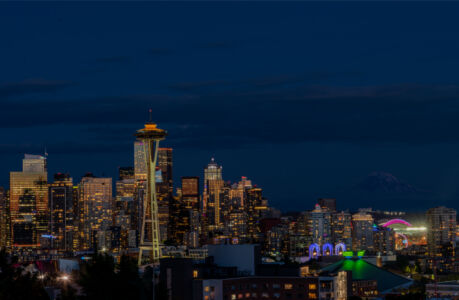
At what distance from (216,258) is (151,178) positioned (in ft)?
160

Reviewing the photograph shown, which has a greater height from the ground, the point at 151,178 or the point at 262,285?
the point at 151,178

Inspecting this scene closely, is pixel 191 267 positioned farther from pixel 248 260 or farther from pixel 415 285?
pixel 415 285

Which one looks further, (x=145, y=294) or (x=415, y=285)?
(x=415, y=285)

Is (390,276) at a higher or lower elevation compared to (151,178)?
lower

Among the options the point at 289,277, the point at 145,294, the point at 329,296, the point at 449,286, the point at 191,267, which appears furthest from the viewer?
the point at 449,286

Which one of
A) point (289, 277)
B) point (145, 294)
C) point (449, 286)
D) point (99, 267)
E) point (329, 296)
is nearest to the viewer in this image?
point (99, 267)

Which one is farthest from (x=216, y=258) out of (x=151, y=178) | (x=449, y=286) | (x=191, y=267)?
(x=449, y=286)

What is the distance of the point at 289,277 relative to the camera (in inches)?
4872

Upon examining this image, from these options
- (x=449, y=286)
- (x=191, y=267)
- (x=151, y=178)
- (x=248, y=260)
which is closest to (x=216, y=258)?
(x=248, y=260)

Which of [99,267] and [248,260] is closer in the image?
[99,267]

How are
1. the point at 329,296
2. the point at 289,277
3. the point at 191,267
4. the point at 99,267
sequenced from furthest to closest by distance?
the point at 329,296, the point at 289,277, the point at 191,267, the point at 99,267

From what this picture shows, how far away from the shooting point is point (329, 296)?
13188cm

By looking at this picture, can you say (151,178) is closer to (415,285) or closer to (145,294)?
(415,285)

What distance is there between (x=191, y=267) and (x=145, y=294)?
42.3 meters
